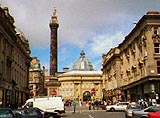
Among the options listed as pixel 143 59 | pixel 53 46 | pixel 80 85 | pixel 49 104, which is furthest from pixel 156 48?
pixel 80 85

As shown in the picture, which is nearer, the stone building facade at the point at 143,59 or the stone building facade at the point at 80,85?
the stone building facade at the point at 143,59

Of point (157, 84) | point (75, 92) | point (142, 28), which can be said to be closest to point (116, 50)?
point (142, 28)

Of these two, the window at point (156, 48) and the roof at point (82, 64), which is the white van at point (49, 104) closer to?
the window at point (156, 48)

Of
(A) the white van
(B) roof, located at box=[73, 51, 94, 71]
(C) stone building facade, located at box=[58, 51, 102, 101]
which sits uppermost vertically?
(B) roof, located at box=[73, 51, 94, 71]

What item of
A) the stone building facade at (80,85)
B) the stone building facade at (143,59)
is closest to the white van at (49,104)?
the stone building facade at (143,59)

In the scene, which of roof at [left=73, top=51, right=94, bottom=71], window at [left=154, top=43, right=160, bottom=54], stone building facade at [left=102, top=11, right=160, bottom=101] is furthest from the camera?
roof at [left=73, top=51, right=94, bottom=71]

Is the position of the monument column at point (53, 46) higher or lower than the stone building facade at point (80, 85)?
higher

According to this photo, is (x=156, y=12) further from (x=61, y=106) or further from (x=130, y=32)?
(x=61, y=106)

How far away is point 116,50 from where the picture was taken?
74.4 meters

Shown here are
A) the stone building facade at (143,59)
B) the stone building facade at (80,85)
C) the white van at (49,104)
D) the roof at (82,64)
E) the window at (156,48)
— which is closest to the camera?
the white van at (49,104)

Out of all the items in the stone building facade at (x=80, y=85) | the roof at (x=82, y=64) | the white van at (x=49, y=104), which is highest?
the roof at (x=82, y=64)

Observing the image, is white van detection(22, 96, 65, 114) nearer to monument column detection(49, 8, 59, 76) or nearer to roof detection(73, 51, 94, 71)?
monument column detection(49, 8, 59, 76)

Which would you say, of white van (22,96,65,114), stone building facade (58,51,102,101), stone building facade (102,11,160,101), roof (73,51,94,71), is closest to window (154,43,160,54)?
stone building facade (102,11,160,101)

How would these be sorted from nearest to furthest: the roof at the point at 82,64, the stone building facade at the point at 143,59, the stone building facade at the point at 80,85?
1. the stone building facade at the point at 143,59
2. the stone building facade at the point at 80,85
3. the roof at the point at 82,64
